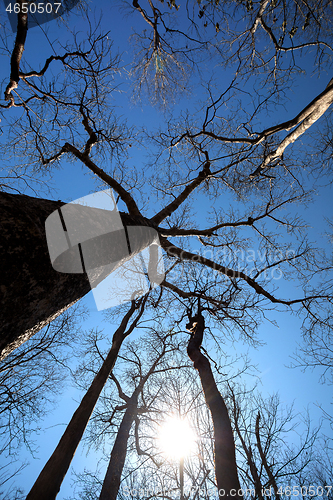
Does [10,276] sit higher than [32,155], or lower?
lower

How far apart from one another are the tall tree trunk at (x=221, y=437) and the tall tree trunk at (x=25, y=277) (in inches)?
105

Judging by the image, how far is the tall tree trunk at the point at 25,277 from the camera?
2.91ft

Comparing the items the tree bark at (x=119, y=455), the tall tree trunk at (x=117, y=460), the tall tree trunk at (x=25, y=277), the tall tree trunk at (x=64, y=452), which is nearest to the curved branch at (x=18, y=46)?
the tall tree trunk at (x=25, y=277)

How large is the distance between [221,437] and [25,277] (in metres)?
3.01

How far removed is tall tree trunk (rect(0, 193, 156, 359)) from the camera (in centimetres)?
89

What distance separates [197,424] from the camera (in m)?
6.61

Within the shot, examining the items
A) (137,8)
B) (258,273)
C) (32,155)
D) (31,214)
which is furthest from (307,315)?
(32,155)

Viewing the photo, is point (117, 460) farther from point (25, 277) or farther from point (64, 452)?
point (25, 277)

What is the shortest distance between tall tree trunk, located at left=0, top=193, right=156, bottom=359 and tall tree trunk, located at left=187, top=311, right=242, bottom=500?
266cm

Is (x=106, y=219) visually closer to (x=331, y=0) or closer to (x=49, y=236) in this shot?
(x=49, y=236)

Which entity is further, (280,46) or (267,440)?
(267,440)

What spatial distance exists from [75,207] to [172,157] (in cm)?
514

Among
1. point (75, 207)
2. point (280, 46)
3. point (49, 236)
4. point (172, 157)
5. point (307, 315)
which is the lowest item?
point (49, 236)

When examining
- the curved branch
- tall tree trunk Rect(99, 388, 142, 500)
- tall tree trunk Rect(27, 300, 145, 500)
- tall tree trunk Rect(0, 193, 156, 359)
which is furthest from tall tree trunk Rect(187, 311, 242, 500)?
the curved branch
